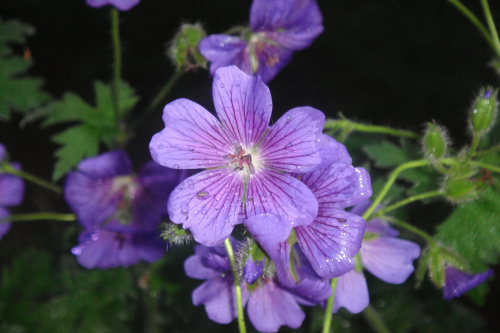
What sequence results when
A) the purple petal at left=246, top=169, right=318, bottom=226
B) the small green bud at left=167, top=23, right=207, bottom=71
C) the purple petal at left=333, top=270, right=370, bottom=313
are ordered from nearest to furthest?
1. the purple petal at left=246, top=169, right=318, bottom=226
2. the purple petal at left=333, top=270, right=370, bottom=313
3. the small green bud at left=167, top=23, right=207, bottom=71

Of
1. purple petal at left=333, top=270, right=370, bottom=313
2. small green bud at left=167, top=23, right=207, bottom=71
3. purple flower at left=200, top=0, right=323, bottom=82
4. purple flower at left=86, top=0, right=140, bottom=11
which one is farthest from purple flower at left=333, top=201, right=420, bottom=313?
purple flower at left=86, top=0, right=140, bottom=11

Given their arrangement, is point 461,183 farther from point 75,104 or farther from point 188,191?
point 75,104

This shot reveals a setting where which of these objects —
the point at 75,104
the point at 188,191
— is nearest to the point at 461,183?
the point at 188,191

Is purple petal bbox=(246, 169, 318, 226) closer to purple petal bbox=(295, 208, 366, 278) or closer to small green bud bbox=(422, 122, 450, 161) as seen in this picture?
purple petal bbox=(295, 208, 366, 278)

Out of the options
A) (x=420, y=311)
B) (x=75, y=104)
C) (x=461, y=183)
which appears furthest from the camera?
(x=420, y=311)

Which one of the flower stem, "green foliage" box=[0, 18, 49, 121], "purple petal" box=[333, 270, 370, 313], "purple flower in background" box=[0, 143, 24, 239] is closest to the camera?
the flower stem
